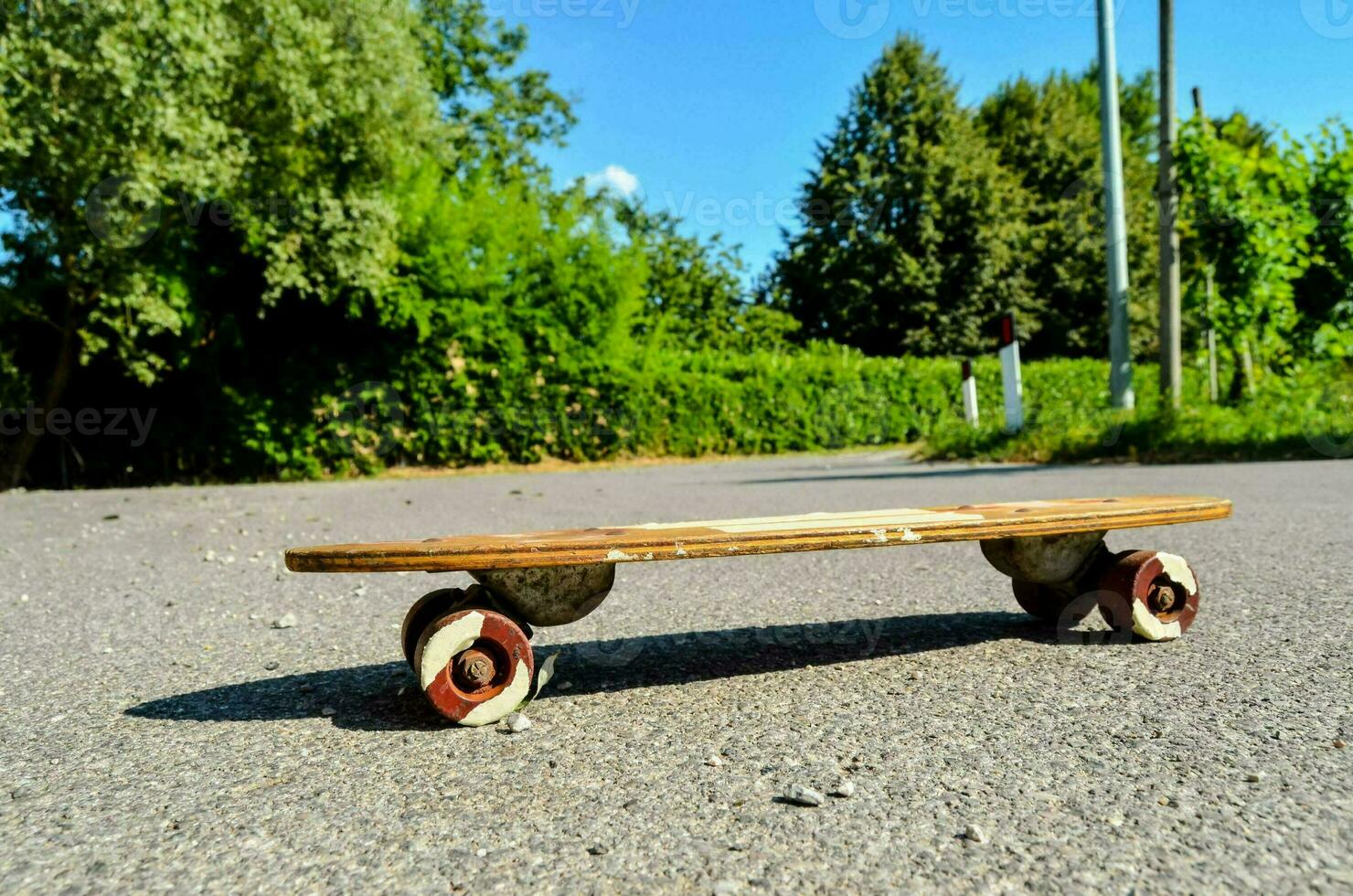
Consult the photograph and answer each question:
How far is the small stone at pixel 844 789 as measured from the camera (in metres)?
2.10

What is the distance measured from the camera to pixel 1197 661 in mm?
3053

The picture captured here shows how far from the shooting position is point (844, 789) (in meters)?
2.11

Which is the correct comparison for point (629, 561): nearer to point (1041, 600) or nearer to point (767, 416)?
point (1041, 600)

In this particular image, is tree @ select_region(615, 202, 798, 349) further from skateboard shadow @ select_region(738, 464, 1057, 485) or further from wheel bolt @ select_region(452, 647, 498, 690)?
wheel bolt @ select_region(452, 647, 498, 690)

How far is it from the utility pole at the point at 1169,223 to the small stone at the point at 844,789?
43.0ft

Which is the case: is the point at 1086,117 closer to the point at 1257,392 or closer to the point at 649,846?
the point at 1257,392

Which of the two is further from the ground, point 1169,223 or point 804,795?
point 1169,223

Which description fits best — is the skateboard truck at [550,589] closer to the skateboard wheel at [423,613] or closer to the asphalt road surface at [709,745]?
the skateboard wheel at [423,613]

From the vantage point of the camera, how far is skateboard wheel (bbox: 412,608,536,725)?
2605mm

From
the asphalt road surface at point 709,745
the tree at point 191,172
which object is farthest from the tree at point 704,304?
the asphalt road surface at point 709,745

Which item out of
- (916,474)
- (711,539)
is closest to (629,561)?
(711,539)

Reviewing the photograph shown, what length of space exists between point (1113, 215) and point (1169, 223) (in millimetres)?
788

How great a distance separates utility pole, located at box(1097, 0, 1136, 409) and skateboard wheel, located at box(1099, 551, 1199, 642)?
11193mm

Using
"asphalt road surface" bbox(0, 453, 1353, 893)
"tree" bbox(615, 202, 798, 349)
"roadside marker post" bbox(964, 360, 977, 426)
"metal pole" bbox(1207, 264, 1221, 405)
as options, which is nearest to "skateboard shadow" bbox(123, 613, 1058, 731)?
"asphalt road surface" bbox(0, 453, 1353, 893)
